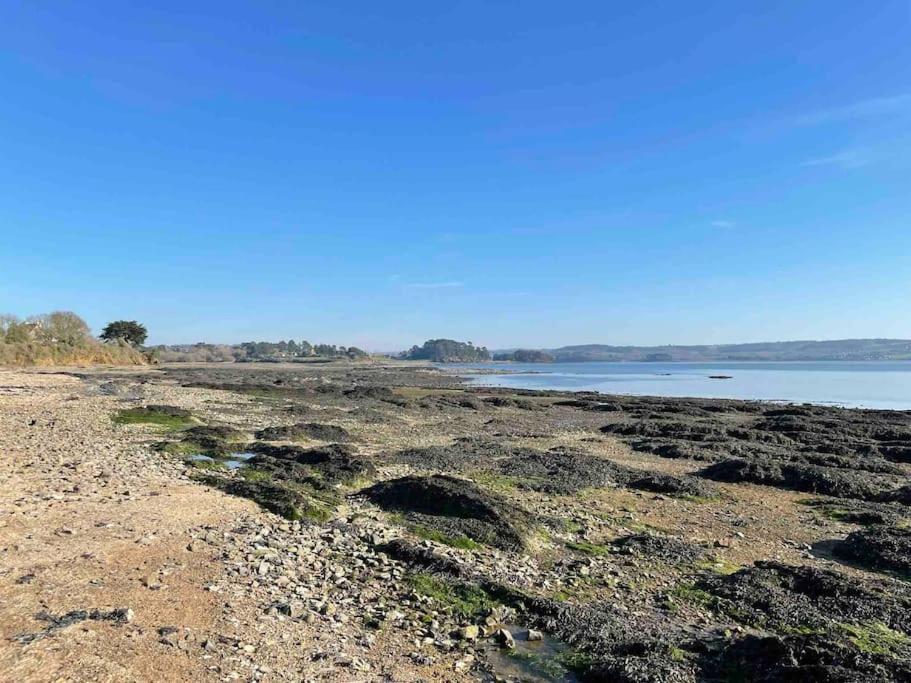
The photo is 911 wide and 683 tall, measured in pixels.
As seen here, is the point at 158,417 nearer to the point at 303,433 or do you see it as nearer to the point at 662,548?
the point at 303,433

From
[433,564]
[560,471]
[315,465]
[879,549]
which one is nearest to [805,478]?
[879,549]

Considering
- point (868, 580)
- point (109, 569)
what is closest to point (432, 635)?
point (109, 569)

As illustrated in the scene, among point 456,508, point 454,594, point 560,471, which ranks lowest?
point 560,471

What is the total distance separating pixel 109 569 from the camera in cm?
757

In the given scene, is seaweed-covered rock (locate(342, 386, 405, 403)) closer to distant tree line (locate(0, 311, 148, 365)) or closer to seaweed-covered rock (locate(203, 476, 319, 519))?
seaweed-covered rock (locate(203, 476, 319, 519))

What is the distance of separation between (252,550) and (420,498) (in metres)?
4.16

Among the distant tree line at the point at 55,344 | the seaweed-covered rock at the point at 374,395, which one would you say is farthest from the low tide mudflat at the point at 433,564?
the distant tree line at the point at 55,344

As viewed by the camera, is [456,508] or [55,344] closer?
[456,508]

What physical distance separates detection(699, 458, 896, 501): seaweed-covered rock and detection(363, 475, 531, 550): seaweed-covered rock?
9.03 m

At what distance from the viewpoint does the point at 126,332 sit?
95312 mm

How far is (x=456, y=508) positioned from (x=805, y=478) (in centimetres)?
1105

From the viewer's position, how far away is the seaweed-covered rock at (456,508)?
10.3 m

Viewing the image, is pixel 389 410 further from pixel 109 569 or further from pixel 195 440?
pixel 109 569

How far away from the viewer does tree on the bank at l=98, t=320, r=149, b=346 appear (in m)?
94.2
